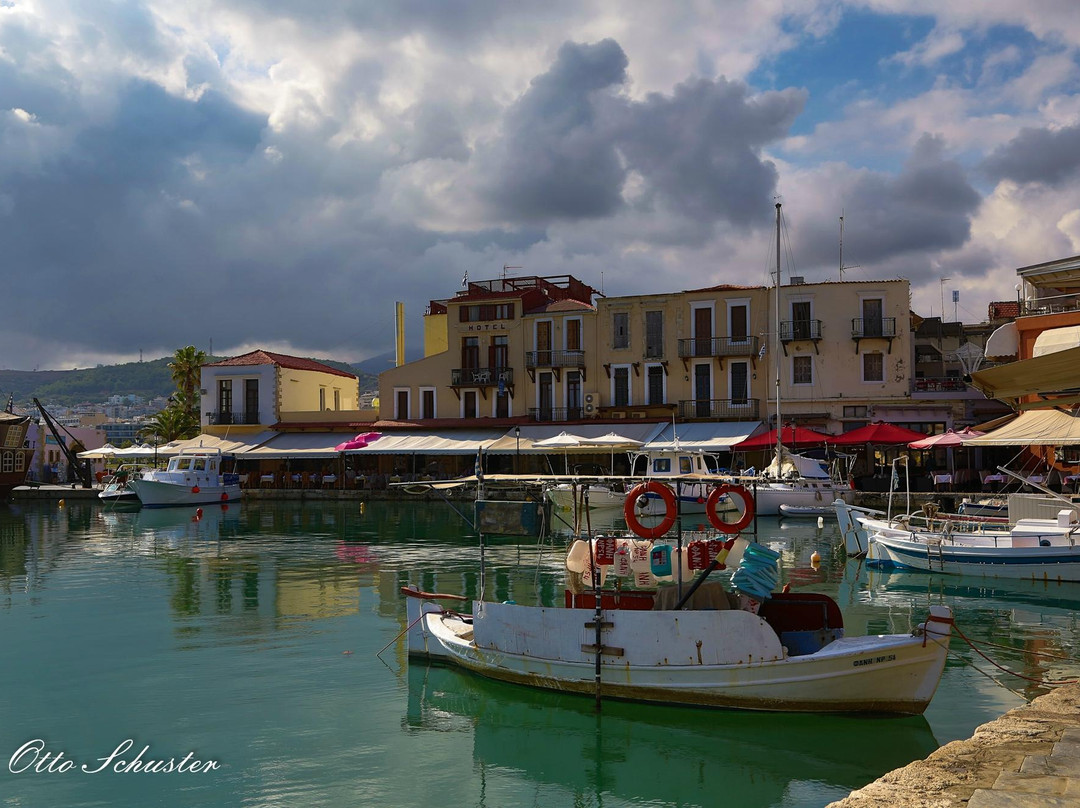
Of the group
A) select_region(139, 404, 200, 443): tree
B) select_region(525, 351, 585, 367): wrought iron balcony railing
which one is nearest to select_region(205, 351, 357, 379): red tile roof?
select_region(139, 404, 200, 443): tree

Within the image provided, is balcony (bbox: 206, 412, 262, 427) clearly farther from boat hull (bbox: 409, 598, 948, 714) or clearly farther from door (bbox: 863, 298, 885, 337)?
boat hull (bbox: 409, 598, 948, 714)

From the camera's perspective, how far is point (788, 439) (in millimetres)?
41469

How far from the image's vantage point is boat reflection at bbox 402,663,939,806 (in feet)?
32.7

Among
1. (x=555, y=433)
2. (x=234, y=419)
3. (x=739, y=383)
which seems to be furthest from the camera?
(x=234, y=419)

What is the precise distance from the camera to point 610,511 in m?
40.4

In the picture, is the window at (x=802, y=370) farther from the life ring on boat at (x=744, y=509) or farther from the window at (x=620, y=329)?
the life ring on boat at (x=744, y=509)

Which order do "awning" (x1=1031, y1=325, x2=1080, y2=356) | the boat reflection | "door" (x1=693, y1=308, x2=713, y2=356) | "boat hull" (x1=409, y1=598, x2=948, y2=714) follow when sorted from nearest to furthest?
the boat reflection
"boat hull" (x1=409, y1=598, x2=948, y2=714)
"awning" (x1=1031, y1=325, x2=1080, y2=356)
"door" (x1=693, y1=308, x2=713, y2=356)

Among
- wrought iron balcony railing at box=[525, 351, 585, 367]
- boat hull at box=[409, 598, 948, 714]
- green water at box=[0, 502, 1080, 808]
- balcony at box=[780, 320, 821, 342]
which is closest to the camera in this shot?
green water at box=[0, 502, 1080, 808]

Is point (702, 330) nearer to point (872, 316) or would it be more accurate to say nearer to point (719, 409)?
point (719, 409)

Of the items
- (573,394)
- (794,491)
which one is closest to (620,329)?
(573,394)

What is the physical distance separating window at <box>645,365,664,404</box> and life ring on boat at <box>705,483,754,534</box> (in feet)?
118

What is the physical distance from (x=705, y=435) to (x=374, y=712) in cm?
3453

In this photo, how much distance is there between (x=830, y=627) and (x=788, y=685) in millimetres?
1511

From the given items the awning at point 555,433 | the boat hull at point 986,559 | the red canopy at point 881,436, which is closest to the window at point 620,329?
the awning at point 555,433
